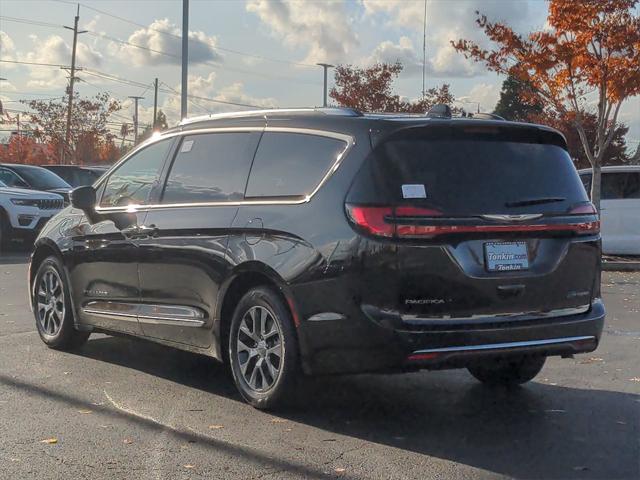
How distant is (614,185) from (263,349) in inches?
520

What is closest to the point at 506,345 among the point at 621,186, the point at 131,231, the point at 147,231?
the point at 147,231

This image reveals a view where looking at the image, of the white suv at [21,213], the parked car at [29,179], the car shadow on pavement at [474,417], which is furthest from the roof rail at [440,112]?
the parked car at [29,179]

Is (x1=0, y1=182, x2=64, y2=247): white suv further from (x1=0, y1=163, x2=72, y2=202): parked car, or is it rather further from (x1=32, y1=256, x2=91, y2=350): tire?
(x1=32, y1=256, x2=91, y2=350): tire

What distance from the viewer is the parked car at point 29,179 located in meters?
20.5

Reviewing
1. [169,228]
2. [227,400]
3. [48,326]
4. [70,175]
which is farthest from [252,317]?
[70,175]

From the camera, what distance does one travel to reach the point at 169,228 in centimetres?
659

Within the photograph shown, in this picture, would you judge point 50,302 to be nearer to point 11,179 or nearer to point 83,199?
point 83,199

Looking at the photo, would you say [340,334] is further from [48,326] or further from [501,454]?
[48,326]

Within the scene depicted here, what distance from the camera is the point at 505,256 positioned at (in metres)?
5.40

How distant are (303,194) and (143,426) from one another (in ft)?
5.29

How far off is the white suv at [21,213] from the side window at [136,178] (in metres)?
11.5

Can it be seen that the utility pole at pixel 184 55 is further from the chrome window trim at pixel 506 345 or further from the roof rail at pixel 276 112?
the chrome window trim at pixel 506 345

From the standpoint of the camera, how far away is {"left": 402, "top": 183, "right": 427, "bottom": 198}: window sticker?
5289 mm

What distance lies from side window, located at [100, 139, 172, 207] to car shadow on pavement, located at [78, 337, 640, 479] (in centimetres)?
Result: 127
